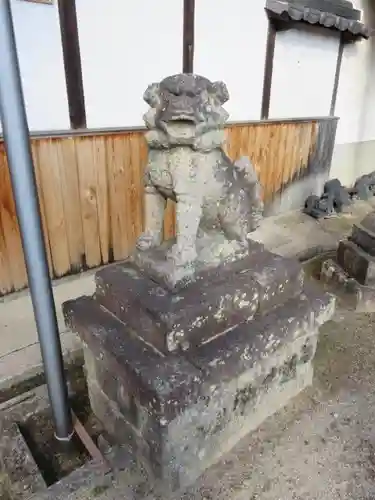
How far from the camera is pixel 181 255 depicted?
4.63 ft

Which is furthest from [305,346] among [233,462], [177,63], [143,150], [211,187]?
[177,63]

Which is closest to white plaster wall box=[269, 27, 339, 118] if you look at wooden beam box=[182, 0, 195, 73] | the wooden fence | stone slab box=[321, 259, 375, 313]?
the wooden fence

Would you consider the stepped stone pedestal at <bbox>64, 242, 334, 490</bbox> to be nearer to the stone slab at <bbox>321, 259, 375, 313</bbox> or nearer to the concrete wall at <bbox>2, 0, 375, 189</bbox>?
the stone slab at <bbox>321, 259, 375, 313</bbox>

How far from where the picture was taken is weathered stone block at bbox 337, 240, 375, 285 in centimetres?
273

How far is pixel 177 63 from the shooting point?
3.19 m

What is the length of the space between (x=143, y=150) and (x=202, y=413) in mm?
2402

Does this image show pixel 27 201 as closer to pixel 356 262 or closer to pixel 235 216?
pixel 235 216

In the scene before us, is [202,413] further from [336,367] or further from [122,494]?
[336,367]

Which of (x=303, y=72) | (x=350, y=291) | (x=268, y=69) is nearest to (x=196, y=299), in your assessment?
(x=350, y=291)

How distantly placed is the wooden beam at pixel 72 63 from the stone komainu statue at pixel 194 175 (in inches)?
65.5

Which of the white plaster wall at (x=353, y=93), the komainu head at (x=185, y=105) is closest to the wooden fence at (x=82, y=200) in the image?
the komainu head at (x=185, y=105)

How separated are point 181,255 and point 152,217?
212 millimetres

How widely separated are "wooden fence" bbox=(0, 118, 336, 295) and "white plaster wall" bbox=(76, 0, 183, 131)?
0.69 feet

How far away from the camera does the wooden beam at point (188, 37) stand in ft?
10.2
